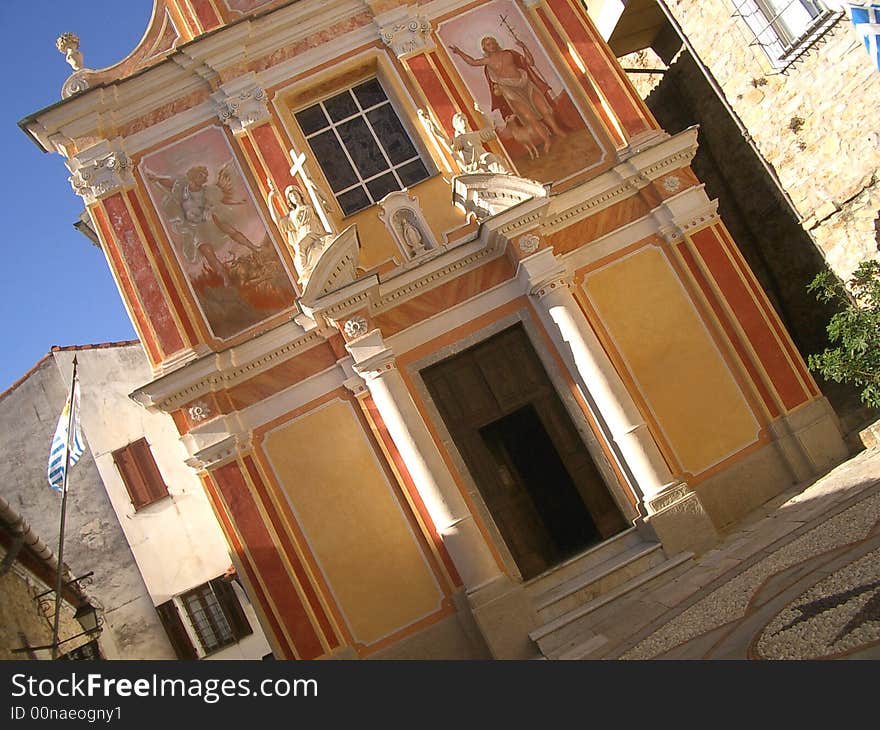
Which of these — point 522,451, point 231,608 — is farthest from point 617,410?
point 231,608

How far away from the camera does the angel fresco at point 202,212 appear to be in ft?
34.0

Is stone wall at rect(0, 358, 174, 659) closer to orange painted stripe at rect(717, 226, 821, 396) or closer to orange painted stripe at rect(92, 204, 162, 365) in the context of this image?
orange painted stripe at rect(92, 204, 162, 365)

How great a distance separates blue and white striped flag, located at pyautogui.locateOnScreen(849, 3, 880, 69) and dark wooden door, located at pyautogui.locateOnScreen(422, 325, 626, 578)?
201 inches

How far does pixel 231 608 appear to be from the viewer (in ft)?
54.3

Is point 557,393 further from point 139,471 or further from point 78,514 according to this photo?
point 78,514

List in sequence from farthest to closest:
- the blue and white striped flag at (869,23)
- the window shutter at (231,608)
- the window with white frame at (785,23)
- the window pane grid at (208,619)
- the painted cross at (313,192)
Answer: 1. the window pane grid at (208,619)
2. the window shutter at (231,608)
3. the painted cross at (313,192)
4. the window with white frame at (785,23)
5. the blue and white striped flag at (869,23)

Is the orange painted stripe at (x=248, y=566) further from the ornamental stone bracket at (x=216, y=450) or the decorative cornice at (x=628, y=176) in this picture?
the decorative cornice at (x=628, y=176)

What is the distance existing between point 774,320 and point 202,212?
800 cm

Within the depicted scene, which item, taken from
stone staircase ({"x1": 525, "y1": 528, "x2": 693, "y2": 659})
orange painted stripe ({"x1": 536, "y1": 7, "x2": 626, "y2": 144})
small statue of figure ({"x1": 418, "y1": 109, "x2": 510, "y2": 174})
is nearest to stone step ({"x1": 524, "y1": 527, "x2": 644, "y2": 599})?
stone staircase ({"x1": 525, "y1": 528, "x2": 693, "y2": 659})

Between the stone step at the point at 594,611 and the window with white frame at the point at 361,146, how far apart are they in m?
6.17

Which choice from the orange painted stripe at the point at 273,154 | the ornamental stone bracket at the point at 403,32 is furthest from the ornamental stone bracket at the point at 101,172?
the ornamental stone bracket at the point at 403,32

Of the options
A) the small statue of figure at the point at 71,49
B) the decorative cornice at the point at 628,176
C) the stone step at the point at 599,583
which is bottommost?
the stone step at the point at 599,583

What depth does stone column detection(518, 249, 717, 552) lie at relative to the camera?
8.76m
